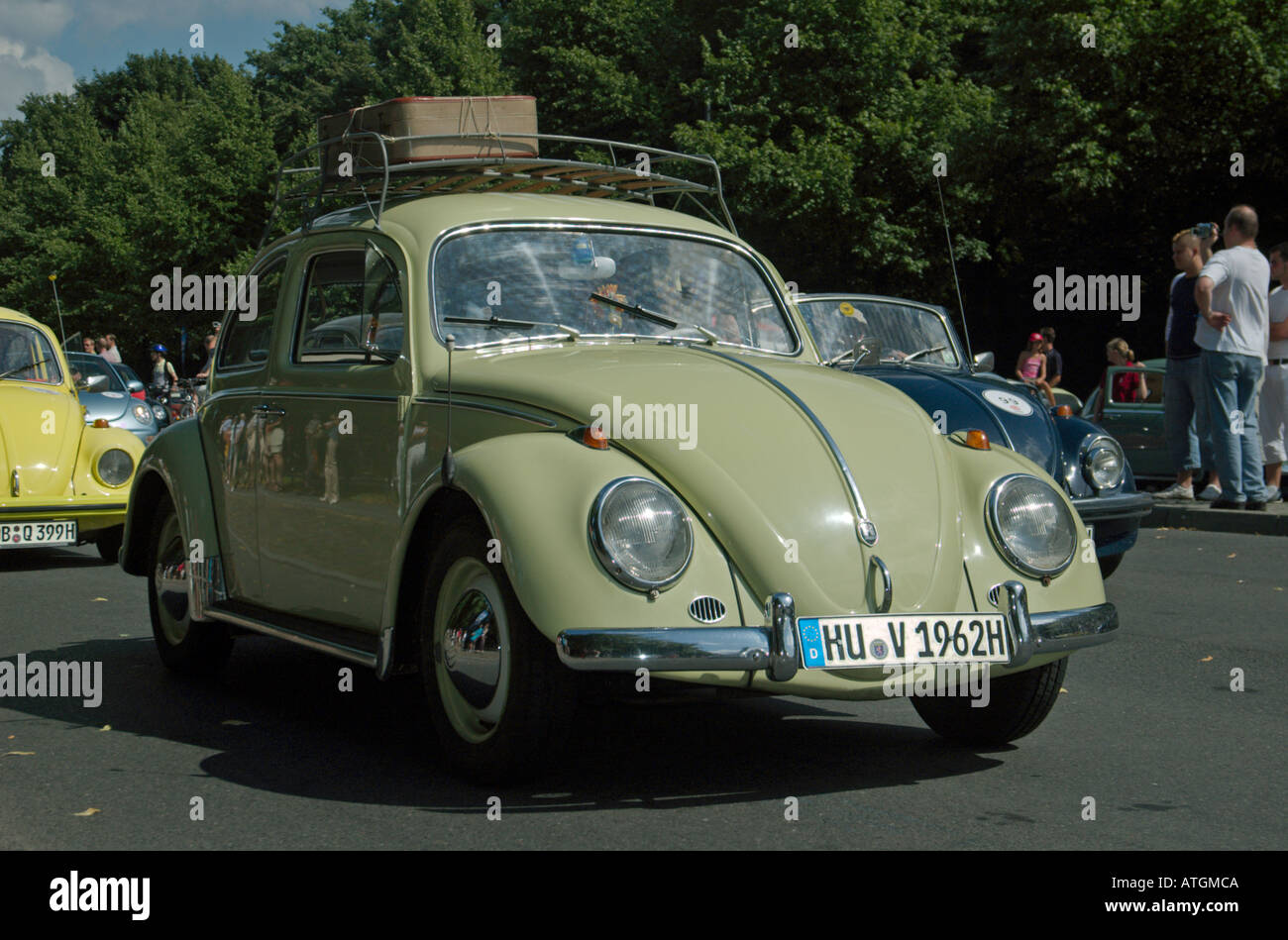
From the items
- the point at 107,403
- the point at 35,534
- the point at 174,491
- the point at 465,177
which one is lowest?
the point at 35,534

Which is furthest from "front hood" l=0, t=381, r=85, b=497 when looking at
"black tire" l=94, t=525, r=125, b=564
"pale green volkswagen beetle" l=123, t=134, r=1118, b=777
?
"pale green volkswagen beetle" l=123, t=134, r=1118, b=777

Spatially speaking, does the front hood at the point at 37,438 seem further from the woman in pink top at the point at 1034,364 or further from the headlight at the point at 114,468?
the woman in pink top at the point at 1034,364

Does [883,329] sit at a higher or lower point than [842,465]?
higher

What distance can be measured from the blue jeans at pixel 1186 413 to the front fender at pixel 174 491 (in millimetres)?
9034

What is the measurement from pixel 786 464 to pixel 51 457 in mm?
8040

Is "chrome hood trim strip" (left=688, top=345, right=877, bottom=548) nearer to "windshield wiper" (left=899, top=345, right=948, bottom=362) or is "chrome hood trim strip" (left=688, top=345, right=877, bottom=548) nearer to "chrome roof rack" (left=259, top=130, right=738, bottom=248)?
"chrome roof rack" (left=259, top=130, right=738, bottom=248)

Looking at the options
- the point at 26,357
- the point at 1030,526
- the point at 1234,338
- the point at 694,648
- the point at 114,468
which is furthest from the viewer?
the point at 1234,338

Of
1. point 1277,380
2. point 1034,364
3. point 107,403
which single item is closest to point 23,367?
point 107,403

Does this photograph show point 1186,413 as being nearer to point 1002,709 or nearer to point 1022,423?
→ point 1022,423

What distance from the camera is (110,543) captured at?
1230 cm

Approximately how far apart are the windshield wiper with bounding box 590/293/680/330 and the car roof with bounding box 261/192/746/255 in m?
0.34

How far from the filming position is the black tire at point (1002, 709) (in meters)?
5.36

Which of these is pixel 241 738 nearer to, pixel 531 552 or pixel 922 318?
pixel 531 552

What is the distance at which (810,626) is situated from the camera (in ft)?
15.0
